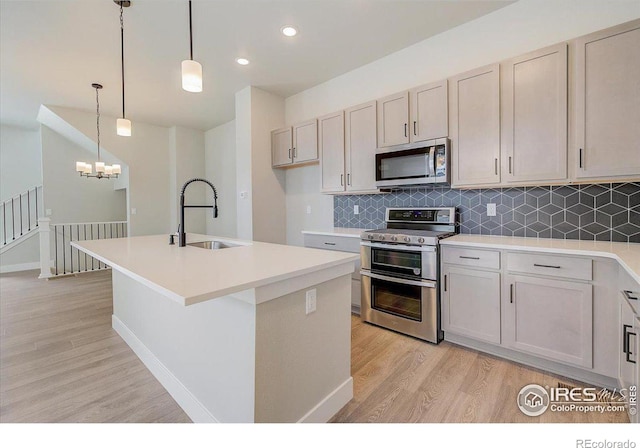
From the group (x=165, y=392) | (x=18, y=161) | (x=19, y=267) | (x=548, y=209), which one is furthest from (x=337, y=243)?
(x=18, y=161)

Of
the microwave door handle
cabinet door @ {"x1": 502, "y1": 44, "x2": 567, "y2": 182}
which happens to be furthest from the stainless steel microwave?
cabinet door @ {"x1": 502, "y1": 44, "x2": 567, "y2": 182}

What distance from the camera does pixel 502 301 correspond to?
2234 millimetres

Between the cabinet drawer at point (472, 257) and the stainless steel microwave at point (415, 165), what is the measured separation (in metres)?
0.65

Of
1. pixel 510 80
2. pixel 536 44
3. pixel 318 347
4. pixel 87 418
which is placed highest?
pixel 536 44

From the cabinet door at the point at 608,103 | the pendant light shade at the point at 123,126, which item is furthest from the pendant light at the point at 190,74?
the cabinet door at the point at 608,103

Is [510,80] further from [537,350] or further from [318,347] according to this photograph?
[318,347]

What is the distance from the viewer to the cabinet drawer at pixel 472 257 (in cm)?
225

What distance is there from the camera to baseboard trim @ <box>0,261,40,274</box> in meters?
5.83

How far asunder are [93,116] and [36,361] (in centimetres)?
450

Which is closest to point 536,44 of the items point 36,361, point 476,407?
point 476,407

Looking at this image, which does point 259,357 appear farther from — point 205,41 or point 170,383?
point 205,41

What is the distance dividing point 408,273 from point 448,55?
2.20 metres

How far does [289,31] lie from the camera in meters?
2.89

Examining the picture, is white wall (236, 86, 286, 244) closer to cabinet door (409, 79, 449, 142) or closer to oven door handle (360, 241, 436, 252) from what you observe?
oven door handle (360, 241, 436, 252)
